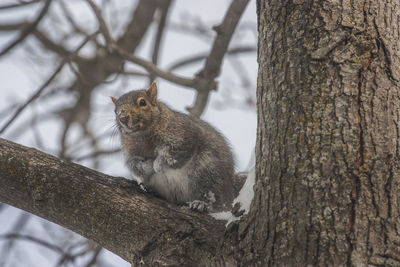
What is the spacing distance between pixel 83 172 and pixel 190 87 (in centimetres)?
188

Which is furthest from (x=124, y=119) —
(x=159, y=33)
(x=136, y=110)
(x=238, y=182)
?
(x=159, y=33)

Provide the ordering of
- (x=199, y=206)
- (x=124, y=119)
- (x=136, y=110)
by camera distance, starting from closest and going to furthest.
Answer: (x=199, y=206) < (x=124, y=119) < (x=136, y=110)

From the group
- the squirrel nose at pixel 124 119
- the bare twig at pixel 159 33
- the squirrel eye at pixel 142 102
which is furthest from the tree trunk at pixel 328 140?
the bare twig at pixel 159 33

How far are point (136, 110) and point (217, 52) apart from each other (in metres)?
0.94

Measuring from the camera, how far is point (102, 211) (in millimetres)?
2168

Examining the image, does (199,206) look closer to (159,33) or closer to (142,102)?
(142,102)

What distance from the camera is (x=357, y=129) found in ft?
5.93

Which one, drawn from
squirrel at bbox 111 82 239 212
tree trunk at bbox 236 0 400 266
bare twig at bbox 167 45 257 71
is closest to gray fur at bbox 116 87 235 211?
squirrel at bbox 111 82 239 212

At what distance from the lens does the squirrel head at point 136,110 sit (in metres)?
3.23

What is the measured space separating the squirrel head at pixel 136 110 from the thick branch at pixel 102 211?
0.97 m

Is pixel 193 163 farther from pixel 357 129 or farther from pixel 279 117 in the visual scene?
pixel 357 129

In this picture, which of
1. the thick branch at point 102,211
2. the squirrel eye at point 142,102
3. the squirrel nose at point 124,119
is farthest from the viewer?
the squirrel eye at point 142,102

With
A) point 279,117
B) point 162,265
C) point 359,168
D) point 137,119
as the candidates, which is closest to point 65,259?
point 137,119

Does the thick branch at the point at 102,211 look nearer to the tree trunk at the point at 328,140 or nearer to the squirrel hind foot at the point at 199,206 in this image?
the tree trunk at the point at 328,140
